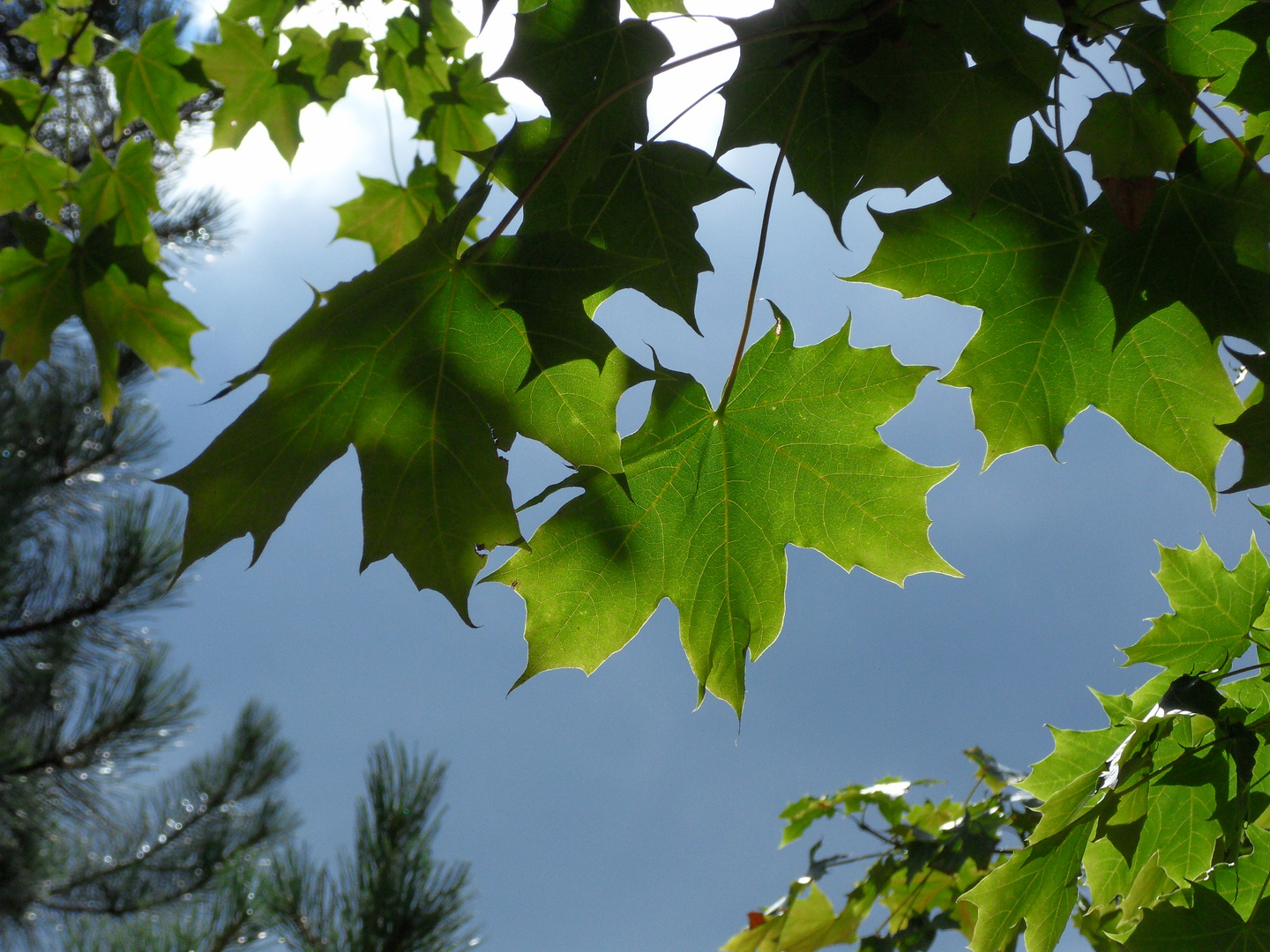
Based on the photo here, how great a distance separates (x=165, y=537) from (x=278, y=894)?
2.21m

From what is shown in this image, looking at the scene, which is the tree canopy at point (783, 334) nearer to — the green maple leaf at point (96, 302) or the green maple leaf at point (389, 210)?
the green maple leaf at point (389, 210)

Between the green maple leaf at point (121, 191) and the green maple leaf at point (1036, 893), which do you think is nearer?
the green maple leaf at point (1036, 893)

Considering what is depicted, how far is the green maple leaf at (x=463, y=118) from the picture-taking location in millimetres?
1813

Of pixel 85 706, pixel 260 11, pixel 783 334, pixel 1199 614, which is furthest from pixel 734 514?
pixel 85 706

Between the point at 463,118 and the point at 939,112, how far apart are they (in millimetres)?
1317

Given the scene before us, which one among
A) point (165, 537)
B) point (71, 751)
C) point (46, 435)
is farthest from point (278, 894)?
point (46, 435)

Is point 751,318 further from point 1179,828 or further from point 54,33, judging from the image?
point 54,33

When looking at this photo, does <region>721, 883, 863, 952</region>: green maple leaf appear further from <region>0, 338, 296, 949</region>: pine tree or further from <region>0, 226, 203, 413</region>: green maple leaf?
<region>0, 338, 296, 949</region>: pine tree

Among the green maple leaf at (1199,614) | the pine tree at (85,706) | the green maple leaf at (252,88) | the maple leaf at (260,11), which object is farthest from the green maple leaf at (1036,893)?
the pine tree at (85,706)

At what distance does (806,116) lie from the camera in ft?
3.01

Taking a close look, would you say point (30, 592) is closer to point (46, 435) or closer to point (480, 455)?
point (46, 435)

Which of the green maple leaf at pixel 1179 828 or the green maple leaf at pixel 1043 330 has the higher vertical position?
the green maple leaf at pixel 1043 330

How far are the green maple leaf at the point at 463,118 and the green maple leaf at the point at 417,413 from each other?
1.07 m

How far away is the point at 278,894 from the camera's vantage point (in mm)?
4203
